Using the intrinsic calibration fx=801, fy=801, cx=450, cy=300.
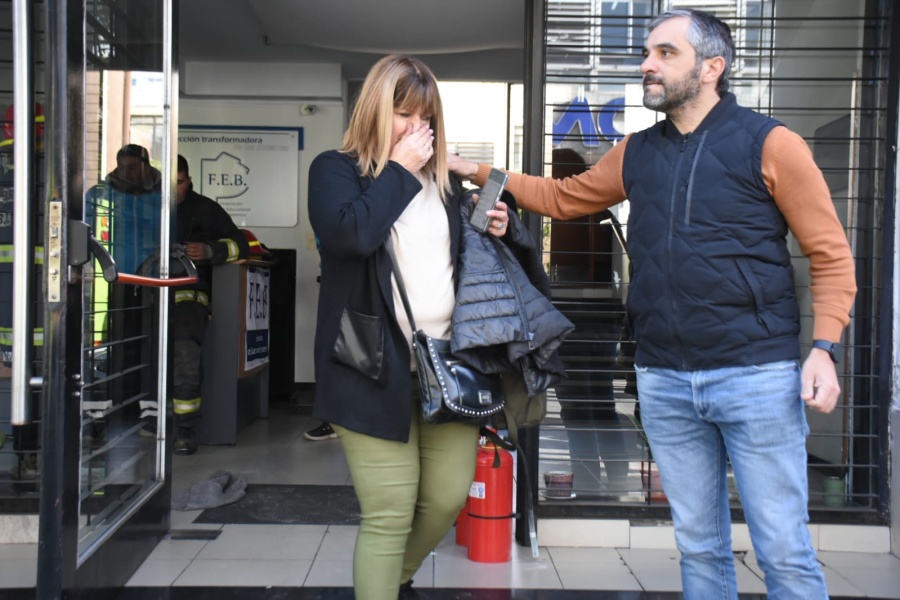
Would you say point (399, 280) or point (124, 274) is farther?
point (124, 274)

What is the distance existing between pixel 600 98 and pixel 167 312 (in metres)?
2.02

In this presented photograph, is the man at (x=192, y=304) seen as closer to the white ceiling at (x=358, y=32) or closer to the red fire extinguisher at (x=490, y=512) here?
the white ceiling at (x=358, y=32)

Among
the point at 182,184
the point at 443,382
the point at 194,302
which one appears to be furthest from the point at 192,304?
the point at 443,382

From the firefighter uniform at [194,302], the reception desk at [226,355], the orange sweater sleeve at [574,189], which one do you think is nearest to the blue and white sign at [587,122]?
the orange sweater sleeve at [574,189]

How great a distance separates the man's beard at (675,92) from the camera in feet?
6.31

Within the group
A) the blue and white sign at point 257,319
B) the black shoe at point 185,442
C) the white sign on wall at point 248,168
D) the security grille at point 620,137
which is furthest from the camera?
the white sign on wall at point 248,168

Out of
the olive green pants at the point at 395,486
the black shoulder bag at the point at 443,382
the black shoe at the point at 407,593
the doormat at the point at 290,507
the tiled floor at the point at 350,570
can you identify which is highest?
the black shoulder bag at the point at 443,382

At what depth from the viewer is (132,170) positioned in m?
3.01

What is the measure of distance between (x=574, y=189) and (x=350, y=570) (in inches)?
67.0

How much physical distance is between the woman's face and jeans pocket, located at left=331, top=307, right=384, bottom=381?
1.58ft

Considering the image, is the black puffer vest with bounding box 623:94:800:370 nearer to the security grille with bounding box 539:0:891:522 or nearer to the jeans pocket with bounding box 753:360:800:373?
the jeans pocket with bounding box 753:360:800:373

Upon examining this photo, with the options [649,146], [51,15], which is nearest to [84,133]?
[51,15]

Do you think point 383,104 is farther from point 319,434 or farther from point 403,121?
point 319,434

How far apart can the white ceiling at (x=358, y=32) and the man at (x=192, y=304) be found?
3.69 feet
